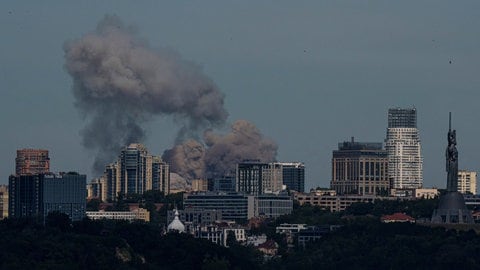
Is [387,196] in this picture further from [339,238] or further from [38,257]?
[38,257]

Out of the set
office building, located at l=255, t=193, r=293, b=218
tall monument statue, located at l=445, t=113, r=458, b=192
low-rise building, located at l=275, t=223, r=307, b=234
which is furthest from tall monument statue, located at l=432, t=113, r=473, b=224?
office building, located at l=255, t=193, r=293, b=218

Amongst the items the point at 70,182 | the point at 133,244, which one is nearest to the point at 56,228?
the point at 133,244

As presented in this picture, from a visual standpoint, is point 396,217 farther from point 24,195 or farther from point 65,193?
point 24,195

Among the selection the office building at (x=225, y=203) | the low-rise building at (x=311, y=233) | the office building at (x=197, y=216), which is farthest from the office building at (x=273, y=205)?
the low-rise building at (x=311, y=233)

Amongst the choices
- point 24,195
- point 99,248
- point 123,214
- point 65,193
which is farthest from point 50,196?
point 99,248

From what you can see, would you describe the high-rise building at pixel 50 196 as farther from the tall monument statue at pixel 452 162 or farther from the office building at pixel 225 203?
the tall monument statue at pixel 452 162

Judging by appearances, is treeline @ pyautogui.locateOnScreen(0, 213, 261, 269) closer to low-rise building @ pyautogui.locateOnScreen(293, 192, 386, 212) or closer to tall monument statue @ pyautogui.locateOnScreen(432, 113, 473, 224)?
tall monument statue @ pyautogui.locateOnScreen(432, 113, 473, 224)
